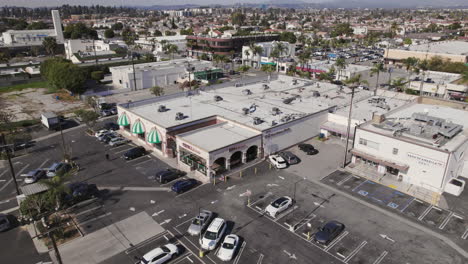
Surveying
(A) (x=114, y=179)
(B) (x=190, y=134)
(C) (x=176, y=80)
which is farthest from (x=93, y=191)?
(C) (x=176, y=80)

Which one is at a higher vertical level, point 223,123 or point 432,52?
point 432,52

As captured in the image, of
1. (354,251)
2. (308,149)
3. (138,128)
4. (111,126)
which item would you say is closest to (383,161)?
(308,149)

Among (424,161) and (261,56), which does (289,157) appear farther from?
(261,56)

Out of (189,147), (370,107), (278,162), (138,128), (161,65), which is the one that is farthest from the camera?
(161,65)

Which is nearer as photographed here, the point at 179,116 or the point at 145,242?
the point at 145,242

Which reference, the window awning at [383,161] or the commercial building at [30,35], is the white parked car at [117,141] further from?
the commercial building at [30,35]

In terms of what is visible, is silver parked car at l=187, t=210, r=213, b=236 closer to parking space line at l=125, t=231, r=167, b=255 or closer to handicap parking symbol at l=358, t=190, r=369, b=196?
parking space line at l=125, t=231, r=167, b=255
